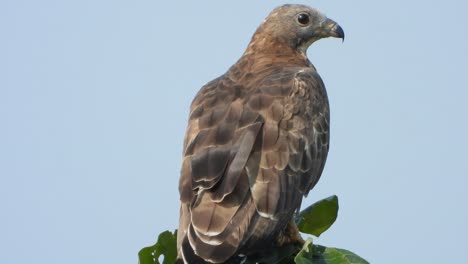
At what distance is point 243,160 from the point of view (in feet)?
29.1

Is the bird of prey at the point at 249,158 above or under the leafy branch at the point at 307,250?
above

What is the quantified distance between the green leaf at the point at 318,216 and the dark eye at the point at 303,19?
367cm

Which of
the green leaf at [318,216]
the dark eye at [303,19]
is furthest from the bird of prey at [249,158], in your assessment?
the dark eye at [303,19]

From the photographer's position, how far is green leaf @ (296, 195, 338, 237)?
28.4ft

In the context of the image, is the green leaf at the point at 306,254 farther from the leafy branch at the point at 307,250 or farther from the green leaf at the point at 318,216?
the green leaf at the point at 318,216

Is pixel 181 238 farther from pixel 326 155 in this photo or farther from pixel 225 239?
pixel 326 155

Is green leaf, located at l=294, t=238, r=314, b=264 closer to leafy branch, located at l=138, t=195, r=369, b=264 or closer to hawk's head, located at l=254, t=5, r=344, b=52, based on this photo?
leafy branch, located at l=138, t=195, r=369, b=264

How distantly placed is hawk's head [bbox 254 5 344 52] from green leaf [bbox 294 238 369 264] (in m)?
4.21

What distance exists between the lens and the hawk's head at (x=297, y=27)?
39.5 ft

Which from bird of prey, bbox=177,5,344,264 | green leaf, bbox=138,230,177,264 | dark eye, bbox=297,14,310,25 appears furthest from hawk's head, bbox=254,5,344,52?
green leaf, bbox=138,230,177,264

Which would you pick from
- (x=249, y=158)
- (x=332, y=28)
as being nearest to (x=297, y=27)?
(x=332, y=28)

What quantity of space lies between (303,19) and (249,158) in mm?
3630

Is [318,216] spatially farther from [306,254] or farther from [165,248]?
[165,248]

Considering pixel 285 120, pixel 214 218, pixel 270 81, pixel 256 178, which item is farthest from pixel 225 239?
pixel 270 81
